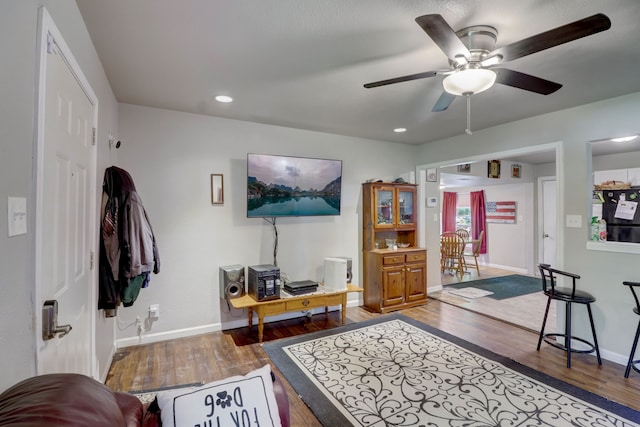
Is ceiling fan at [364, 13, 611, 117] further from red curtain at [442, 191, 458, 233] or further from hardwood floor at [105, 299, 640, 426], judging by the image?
red curtain at [442, 191, 458, 233]

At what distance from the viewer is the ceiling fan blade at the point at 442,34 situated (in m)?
1.38

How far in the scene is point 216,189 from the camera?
3.49 meters

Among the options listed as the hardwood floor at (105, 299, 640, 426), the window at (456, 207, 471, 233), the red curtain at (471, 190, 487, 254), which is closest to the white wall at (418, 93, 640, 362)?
the hardwood floor at (105, 299, 640, 426)

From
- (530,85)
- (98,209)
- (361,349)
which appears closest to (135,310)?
(98,209)

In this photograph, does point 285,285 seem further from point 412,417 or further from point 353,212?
point 412,417

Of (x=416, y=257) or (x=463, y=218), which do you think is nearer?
(x=416, y=257)

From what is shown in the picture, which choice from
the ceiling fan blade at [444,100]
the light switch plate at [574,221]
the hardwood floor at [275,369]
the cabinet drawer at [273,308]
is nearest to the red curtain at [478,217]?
the hardwood floor at [275,369]

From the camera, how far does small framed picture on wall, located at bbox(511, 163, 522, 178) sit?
6.48 m

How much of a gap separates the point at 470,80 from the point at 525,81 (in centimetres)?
43

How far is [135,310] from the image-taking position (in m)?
3.13

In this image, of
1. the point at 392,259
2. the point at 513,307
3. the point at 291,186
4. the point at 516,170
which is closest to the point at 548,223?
the point at 516,170

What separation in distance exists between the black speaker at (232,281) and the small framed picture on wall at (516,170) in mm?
5970

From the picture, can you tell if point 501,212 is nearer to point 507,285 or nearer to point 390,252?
point 507,285

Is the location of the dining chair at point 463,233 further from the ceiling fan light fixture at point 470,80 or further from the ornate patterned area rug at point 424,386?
the ceiling fan light fixture at point 470,80
